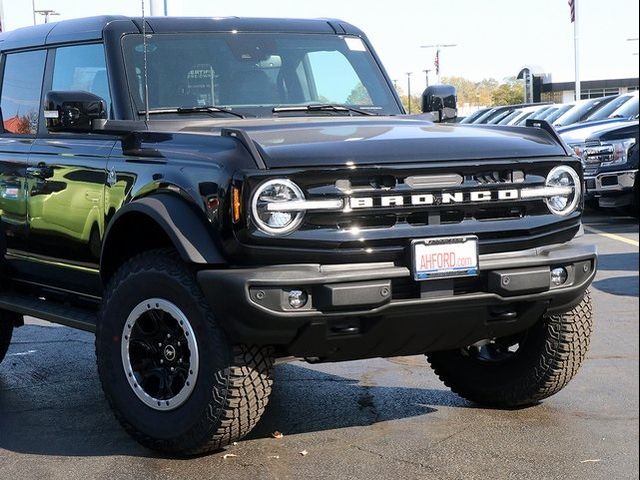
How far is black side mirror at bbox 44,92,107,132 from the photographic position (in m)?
5.48

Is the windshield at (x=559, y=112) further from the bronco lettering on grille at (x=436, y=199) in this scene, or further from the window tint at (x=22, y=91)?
the bronco lettering on grille at (x=436, y=199)

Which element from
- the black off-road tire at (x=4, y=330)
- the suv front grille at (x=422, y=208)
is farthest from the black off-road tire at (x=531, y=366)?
the black off-road tire at (x=4, y=330)

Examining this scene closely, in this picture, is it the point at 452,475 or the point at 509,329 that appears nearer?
the point at 452,475

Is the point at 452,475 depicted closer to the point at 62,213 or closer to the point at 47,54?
the point at 62,213

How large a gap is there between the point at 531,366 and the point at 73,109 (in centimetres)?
249

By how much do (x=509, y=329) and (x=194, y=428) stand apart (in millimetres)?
1398

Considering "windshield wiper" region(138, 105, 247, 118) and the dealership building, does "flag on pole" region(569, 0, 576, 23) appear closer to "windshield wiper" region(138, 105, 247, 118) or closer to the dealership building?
the dealership building

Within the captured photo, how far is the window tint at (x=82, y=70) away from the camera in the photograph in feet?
19.6

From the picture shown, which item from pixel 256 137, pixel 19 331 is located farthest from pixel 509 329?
pixel 19 331

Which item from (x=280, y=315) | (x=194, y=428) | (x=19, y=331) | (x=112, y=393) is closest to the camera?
(x=280, y=315)

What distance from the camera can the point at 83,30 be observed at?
20.4 ft

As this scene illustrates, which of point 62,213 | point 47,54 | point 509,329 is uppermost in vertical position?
point 47,54

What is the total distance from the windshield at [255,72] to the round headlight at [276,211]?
4.81ft

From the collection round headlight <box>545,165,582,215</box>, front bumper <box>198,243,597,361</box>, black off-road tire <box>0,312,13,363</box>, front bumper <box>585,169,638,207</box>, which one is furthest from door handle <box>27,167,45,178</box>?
front bumper <box>585,169,638,207</box>
